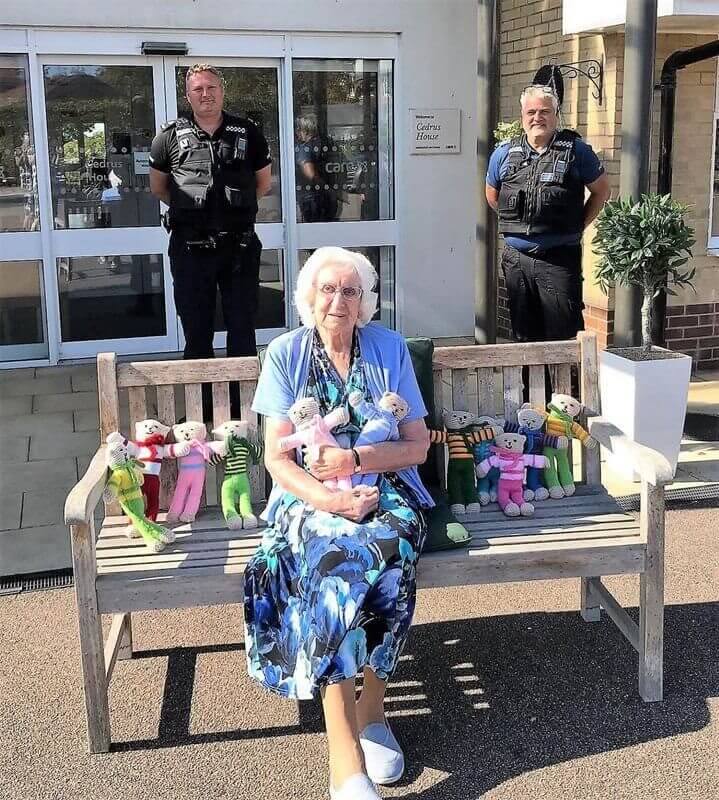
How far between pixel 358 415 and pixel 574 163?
248 centimetres

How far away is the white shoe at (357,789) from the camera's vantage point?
258 centimetres

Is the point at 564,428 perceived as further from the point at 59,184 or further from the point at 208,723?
the point at 59,184

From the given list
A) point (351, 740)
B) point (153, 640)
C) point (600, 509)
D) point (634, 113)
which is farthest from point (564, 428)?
point (634, 113)

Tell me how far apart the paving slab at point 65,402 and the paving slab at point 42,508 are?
5.13 ft

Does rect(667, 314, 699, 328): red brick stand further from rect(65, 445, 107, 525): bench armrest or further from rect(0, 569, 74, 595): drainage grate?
rect(65, 445, 107, 525): bench armrest

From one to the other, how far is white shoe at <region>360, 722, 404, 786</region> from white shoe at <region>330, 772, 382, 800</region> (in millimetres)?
143

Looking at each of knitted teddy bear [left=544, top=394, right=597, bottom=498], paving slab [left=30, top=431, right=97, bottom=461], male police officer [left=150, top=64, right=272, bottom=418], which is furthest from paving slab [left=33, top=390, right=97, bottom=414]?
knitted teddy bear [left=544, top=394, right=597, bottom=498]

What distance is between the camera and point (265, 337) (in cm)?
837

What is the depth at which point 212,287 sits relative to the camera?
5.53 meters

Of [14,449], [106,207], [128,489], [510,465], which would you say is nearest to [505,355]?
[510,465]

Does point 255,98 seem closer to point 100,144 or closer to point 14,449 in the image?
point 100,144

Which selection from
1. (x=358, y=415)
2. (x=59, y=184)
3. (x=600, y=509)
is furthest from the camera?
(x=59, y=184)

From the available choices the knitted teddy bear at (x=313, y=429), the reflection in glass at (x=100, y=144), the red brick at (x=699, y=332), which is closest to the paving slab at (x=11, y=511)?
the knitted teddy bear at (x=313, y=429)

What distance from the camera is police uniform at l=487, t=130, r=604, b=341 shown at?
497 centimetres
